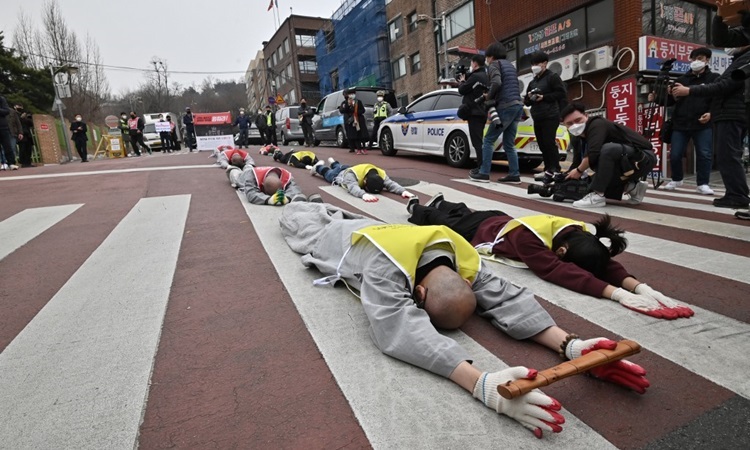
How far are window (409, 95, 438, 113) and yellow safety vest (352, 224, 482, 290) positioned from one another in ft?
26.0

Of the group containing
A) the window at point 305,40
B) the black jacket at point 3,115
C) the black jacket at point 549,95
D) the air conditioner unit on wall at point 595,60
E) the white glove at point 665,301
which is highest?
the window at point 305,40

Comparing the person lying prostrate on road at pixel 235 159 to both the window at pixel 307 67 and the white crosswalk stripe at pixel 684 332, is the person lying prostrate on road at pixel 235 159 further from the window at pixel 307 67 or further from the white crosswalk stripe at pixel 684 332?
the window at pixel 307 67

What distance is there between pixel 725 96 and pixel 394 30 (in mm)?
27129

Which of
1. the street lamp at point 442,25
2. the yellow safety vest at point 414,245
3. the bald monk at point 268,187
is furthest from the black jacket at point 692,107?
the street lamp at point 442,25

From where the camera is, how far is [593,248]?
9.12ft

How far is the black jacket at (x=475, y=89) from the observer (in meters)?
7.52

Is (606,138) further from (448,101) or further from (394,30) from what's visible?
(394,30)

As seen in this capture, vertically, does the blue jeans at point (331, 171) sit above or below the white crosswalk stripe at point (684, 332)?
above

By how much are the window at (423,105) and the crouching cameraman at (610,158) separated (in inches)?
184

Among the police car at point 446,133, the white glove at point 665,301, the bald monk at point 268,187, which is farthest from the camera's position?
the police car at point 446,133

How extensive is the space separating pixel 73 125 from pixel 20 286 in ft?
49.2

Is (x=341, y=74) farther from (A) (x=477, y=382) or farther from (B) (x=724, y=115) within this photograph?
(A) (x=477, y=382)

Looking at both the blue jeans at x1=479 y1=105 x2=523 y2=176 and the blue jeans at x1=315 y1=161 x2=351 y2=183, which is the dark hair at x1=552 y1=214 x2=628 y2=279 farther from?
the blue jeans at x1=315 y1=161 x2=351 y2=183

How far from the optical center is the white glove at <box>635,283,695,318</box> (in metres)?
2.46
